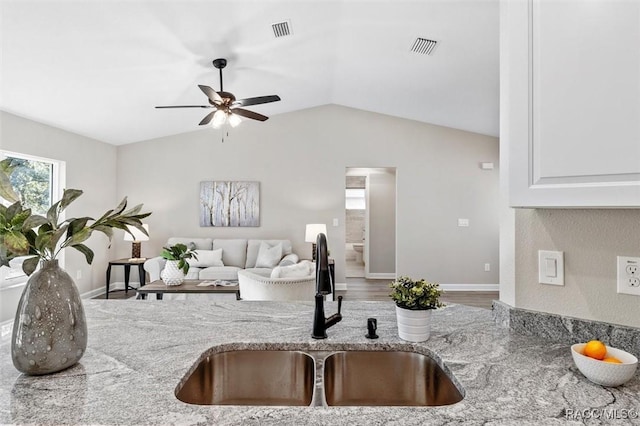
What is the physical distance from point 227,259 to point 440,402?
472cm

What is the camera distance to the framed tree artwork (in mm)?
5645

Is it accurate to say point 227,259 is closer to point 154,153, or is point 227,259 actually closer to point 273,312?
point 154,153

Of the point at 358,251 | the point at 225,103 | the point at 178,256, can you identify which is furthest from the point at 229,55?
the point at 358,251

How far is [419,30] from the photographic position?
10.3ft

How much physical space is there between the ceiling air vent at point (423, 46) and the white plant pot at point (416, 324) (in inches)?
120

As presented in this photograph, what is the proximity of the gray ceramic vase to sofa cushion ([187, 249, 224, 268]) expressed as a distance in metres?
4.27

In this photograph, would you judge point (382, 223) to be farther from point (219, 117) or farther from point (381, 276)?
point (219, 117)

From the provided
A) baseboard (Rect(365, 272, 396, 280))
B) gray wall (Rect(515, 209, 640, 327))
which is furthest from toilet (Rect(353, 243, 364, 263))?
gray wall (Rect(515, 209, 640, 327))

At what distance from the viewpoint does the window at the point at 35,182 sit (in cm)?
393

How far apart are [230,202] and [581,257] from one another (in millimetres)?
5151

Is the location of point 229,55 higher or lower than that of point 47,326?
higher

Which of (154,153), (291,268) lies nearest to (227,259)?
(154,153)

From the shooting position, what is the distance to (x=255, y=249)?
5.35 metres

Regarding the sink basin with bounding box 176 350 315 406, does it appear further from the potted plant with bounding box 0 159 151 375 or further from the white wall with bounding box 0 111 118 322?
the white wall with bounding box 0 111 118 322
